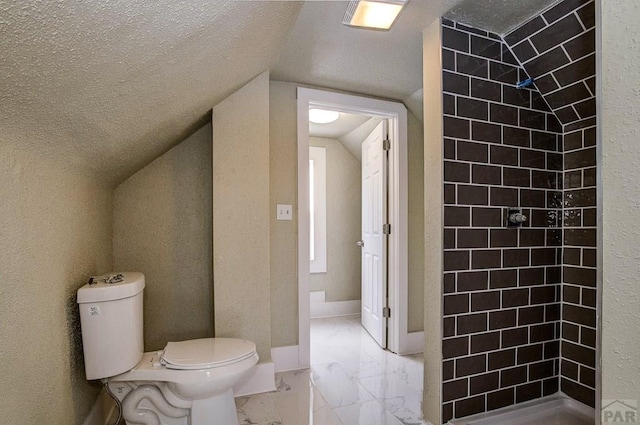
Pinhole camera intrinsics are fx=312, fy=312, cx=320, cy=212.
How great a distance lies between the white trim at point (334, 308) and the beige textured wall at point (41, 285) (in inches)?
90.2

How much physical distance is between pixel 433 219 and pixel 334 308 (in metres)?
2.32

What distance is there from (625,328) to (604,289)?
0.07m

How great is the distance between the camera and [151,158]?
196 centimetres

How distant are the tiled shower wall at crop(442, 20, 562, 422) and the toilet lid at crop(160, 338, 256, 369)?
1.03 m

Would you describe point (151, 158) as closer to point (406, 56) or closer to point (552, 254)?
point (406, 56)

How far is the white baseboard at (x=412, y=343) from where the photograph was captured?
2.54 m

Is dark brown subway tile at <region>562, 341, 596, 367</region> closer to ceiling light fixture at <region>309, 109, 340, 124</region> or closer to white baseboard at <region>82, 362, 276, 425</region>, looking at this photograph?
white baseboard at <region>82, 362, 276, 425</region>

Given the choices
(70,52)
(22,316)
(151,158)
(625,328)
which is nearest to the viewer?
(625,328)

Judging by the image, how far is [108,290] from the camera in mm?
1316

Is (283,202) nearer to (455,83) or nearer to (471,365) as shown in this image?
(455,83)

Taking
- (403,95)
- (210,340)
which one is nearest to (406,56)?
(403,95)

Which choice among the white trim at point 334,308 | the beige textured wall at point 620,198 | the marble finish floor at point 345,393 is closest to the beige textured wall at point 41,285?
the marble finish floor at point 345,393

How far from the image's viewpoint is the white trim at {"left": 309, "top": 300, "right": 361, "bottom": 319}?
3566 mm

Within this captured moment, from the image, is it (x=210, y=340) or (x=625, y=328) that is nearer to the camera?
(x=625, y=328)
